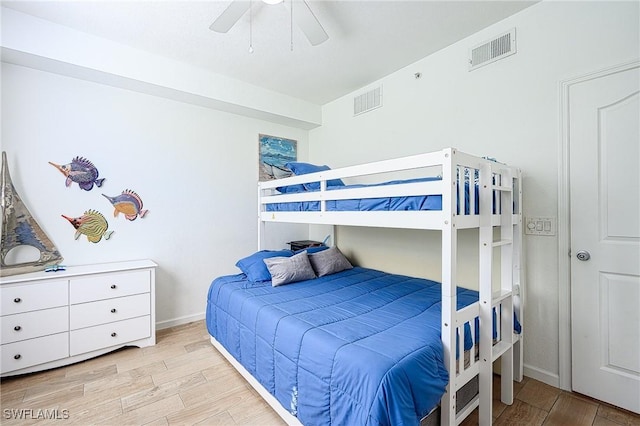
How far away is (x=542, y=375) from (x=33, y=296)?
149 inches

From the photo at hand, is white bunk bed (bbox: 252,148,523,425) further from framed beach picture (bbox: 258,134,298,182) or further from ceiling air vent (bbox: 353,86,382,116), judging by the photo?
framed beach picture (bbox: 258,134,298,182)

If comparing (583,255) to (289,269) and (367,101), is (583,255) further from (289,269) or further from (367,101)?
(367,101)

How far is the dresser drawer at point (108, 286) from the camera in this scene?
230 centimetres

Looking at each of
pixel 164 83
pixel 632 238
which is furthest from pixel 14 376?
pixel 632 238

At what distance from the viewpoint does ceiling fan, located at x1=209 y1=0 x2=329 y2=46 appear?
175 centimetres

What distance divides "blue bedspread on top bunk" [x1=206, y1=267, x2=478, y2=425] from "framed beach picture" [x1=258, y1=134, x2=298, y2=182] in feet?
5.59

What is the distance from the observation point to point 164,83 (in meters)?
2.76

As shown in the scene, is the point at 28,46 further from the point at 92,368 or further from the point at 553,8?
the point at 553,8

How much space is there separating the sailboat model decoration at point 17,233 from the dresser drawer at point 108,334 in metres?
0.67

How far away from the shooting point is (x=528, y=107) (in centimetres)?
212

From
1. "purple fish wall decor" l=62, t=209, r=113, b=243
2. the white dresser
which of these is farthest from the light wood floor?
"purple fish wall decor" l=62, t=209, r=113, b=243

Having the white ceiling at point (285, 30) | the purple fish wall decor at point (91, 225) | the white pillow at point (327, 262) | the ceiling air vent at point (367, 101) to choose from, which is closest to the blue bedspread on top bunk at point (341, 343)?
the white pillow at point (327, 262)

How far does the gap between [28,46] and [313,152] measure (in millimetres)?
2946

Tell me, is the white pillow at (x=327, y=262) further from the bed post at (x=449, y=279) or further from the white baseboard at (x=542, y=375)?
the white baseboard at (x=542, y=375)
